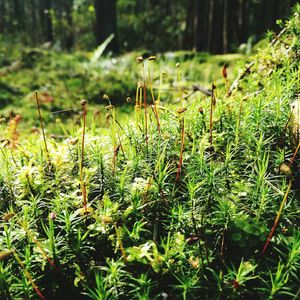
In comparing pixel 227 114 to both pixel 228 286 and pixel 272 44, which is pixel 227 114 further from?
→ pixel 272 44

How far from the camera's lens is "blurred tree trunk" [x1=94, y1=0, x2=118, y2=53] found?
12.4 metres

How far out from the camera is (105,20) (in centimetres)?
1273

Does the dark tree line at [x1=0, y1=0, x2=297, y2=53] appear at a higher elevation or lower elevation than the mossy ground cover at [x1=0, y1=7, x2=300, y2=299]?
higher

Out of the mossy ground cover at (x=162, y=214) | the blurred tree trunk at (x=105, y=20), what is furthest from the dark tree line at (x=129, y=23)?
the mossy ground cover at (x=162, y=214)

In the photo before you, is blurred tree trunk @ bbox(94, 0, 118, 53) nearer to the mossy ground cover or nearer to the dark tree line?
the dark tree line

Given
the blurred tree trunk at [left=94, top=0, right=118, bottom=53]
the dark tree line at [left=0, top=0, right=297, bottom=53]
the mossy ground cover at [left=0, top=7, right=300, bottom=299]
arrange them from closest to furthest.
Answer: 1. the mossy ground cover at [left=0, top=7, right=300, bottom=299]
2. the blurred tree trunk at [left=94, top=0, right=118, bottom=53]
3. the dark tree line at [left=0, top=0, right=297, bottom=53]

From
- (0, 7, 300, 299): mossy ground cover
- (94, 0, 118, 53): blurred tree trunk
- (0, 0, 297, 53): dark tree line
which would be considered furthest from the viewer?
(0, 0, 297, 53): dark tree line

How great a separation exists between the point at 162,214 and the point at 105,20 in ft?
38.8

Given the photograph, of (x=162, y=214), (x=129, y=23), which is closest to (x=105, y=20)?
(x=162, y=214)

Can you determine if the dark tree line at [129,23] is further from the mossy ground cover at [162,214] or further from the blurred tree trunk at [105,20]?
the mossy ground cover at [162,214]

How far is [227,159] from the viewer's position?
2.39 meters

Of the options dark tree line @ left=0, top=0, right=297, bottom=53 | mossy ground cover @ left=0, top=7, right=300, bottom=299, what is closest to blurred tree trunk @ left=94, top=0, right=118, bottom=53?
dark tree line @ left=0, top=0, right=297, bottom=53

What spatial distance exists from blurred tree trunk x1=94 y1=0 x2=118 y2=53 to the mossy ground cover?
10375 millimetres

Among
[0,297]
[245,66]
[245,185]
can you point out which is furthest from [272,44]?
[0,297]
